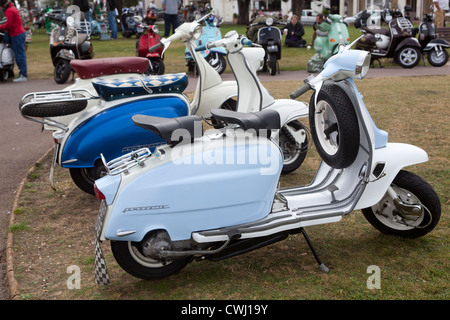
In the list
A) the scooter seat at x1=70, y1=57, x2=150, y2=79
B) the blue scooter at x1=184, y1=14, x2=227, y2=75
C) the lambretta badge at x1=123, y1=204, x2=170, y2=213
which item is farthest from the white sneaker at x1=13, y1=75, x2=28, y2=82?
the lambretta badge at x1=123, y1=204, x2=170, y2=213

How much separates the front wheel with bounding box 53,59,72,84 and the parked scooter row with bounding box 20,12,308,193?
5.85 meters

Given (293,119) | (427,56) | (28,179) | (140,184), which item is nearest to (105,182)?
(140,184)

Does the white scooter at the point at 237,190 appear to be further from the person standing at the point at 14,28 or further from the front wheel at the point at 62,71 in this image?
the person standing at the point at 14,28

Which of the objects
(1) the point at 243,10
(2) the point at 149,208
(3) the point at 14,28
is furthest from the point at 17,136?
(1) the point at 243,10

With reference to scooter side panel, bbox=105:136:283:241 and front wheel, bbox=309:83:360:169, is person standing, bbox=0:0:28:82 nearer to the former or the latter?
front wheel, bbox=309:83:360:169

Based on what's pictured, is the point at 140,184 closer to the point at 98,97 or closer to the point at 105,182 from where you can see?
the point at 105,182

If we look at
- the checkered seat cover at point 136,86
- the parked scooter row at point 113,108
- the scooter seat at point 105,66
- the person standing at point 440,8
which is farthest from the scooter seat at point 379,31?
the checkered seat cover at point 136,86

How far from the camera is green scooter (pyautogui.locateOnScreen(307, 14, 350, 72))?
1159cm

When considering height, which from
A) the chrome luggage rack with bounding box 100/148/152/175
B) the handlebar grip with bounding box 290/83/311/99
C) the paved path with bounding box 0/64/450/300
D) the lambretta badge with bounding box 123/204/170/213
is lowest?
the paved path with bounding box 0/64/450/300

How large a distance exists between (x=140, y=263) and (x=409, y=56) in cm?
1059

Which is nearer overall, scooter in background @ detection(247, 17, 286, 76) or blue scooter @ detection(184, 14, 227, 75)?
scooter in background @ detection(247, 17, 286, 76)

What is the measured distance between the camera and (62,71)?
11.0m

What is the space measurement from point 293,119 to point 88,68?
2.13 metres

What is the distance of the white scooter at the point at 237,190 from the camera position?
3117 mm
